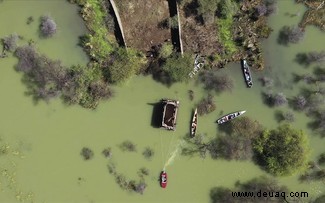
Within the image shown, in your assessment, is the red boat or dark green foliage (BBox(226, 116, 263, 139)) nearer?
dark green foliage (BBox(226, 116, 263, 139))

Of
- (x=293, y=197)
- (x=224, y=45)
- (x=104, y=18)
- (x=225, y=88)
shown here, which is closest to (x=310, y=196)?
(x=293, y=197)

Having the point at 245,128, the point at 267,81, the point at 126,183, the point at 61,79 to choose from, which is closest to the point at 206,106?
the point at 245,128

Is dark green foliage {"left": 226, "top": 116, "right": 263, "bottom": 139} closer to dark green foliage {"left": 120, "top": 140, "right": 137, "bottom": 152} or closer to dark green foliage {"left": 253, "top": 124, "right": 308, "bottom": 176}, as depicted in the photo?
dark green foliage {"left": 253, "top": 124, "right": 308, "bottom": 176}

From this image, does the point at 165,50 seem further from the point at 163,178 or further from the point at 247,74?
the point at 163,178

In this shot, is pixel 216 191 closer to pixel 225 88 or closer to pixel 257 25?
pixel 225 88

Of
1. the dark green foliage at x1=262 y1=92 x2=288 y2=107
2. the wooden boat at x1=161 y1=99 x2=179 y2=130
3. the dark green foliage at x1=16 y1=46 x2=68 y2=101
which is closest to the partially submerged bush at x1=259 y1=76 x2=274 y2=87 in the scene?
the dark green foliage at x1=262 y1=92 x2=288 y2=107

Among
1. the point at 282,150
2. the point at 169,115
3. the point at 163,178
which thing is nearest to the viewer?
the point at 282,150

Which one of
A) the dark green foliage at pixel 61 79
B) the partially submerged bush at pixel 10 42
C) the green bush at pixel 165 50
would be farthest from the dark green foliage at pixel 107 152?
the partially submerged bush at pixel 10 42
